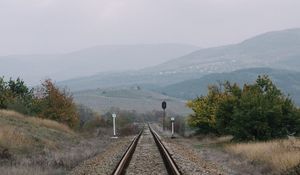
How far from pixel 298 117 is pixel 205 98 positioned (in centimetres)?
1950

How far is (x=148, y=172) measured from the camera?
56.5ft

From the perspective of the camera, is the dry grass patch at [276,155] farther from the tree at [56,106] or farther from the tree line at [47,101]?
the tree at [56,106]

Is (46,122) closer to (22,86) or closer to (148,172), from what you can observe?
(22,86)

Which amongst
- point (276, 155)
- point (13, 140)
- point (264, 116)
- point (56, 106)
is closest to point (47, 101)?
point (56, 106)

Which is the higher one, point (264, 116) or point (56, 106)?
point (56, 106)

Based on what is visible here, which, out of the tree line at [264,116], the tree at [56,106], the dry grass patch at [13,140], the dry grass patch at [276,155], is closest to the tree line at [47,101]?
the tree at [56,106]

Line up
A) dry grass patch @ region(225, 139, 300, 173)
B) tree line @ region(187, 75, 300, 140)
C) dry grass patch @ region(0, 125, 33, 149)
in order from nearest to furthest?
dry grass patch @ region(225, 139, 300, 173), dry grass patch @ region(0, 125, 33, 149), tree line @ region(187, 75, 300, 140)

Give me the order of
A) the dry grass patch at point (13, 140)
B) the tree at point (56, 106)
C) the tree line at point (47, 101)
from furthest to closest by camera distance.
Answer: the tree at point (56, 106) → the tree line at point (47, 101) → the dry grass patch at point (13, 140)

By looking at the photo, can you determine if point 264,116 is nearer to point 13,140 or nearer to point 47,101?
point 13,140

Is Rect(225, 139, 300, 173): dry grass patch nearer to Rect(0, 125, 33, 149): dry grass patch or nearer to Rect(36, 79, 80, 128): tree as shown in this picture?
Rect(0, 125, 33, 149): dry grass patch

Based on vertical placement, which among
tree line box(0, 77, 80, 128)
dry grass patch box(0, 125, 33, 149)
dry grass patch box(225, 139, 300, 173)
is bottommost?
dry grass patch box(225, 139, 300, 173)

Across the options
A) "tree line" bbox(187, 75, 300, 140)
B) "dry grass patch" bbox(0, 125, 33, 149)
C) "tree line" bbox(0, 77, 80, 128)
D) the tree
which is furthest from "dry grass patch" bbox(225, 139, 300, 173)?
the tree

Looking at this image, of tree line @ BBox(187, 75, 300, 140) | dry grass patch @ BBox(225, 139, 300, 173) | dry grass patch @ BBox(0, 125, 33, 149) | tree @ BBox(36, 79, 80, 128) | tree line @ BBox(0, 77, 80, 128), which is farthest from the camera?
tree @ BBox(36, 79, 80, 128)

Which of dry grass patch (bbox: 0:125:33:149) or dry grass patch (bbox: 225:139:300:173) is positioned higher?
dry grass patch (bbox: 0:125:33:149)
